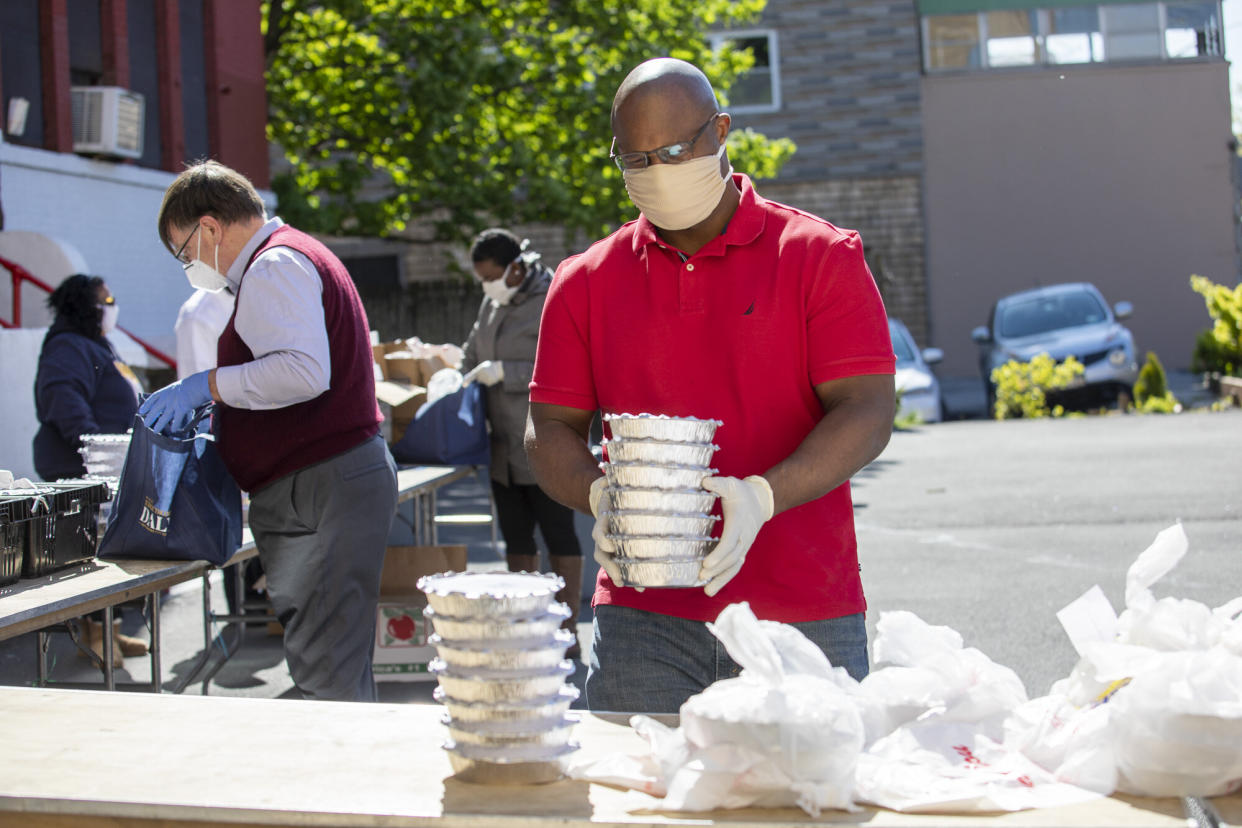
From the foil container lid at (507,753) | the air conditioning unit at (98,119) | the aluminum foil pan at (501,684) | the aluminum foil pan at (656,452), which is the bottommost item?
the foil container lid at (507,753)

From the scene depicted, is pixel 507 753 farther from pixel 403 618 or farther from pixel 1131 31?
pixel 1131 31

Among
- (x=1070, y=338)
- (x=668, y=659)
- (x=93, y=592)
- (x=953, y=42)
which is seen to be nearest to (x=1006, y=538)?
(x=93, y=592)

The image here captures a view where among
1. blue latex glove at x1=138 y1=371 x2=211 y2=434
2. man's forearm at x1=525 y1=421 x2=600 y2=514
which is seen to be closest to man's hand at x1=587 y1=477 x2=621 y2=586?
man's forearm at x1=525 y1=421 x2=600 y2=514

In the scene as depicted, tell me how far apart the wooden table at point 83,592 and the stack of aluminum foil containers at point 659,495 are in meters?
1.95

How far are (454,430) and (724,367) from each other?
181 inches

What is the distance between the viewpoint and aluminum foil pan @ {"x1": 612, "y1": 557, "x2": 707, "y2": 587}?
2.20 metres

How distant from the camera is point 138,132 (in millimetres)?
12531

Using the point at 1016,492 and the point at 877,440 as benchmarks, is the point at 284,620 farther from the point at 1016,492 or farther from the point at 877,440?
the point at 1016,492

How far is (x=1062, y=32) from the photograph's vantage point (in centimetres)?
2561

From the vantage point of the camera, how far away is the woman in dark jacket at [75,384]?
657 cm

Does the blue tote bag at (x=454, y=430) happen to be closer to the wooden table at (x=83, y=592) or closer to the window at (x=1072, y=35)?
the wooden table at (x=83, y=592)

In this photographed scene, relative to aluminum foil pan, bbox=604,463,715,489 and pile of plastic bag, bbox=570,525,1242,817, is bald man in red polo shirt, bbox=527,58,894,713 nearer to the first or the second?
aluminum foil pan, bbox=604,463,715,489

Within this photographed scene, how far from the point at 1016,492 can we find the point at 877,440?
935 cm

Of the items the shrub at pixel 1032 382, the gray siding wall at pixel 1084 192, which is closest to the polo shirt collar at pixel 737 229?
the shrub at pixel 1032 382
